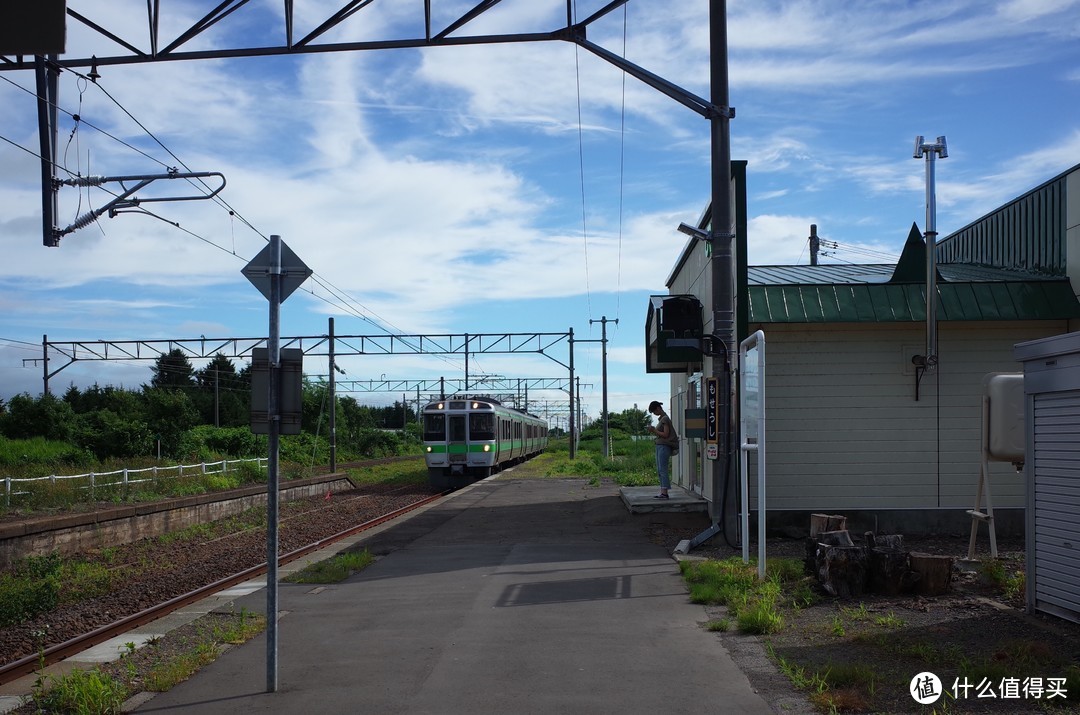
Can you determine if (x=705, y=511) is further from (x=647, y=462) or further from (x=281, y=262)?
(x=647, y=462)

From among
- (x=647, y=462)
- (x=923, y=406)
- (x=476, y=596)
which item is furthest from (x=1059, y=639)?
(x=647, y=462)

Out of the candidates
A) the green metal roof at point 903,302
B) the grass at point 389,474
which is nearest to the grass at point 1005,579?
the green metal roof at point 903,302

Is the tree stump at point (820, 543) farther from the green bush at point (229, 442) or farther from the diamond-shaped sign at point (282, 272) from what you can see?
the green bush at point (229, 442)

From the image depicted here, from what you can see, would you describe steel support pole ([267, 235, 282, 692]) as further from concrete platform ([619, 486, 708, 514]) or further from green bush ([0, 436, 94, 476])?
green bush ([0, 436, 94, 476])

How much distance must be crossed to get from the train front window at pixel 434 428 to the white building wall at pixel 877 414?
736 inches

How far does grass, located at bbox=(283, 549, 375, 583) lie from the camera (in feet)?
36.6

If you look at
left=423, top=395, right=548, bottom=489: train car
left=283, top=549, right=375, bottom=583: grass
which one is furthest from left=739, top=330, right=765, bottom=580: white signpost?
left=423, top=395, right=548, bottom=489: train car

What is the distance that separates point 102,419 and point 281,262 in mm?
32817

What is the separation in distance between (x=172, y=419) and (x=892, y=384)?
3492cm

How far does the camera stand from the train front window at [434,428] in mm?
31438

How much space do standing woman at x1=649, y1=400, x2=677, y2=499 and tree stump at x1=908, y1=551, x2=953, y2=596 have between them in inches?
280

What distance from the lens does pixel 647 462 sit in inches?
1385

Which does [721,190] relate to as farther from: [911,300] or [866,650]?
[866,650]

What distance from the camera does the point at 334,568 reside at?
11680 mm
